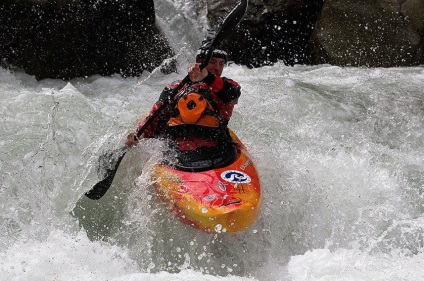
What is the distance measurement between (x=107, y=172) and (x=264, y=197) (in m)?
1.10

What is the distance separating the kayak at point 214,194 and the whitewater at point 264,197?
121mm

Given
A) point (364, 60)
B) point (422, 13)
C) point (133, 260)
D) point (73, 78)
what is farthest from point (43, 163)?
point (422, 13)

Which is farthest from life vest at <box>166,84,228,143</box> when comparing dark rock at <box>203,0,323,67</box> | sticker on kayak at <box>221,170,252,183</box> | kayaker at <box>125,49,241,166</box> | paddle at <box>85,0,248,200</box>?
dark rock at <box>203,0,323,67</box>

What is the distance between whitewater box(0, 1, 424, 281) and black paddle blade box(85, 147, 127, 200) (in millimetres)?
118

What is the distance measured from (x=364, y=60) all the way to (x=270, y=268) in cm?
458

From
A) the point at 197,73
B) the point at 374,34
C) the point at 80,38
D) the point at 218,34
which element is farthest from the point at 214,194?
the point at 374,34

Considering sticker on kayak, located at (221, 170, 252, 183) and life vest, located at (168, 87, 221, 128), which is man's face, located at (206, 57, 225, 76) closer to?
life vest, located at (168, 87, 221, 128)

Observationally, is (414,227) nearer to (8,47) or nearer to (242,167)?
(242,167)

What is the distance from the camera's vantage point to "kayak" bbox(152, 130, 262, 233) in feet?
11.5

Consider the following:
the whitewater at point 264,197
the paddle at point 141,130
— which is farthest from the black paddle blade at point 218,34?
the whitewater at point 264,197

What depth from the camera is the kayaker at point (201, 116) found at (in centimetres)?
411

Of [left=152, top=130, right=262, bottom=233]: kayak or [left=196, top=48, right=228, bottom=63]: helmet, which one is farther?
[left=196, top=48, right=228, bottom=63]: helmet

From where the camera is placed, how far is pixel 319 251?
3635 millimetres

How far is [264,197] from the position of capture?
4129mm
